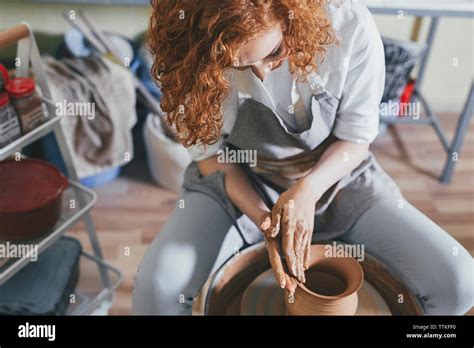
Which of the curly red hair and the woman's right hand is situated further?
the woman's right hand

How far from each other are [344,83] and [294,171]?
0.58 ft

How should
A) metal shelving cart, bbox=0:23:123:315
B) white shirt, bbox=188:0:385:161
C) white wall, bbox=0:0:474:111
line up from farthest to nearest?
white wall, bbox=0:0:474:111
metal shelving cart, bbox=0:23:123:315
white shirt, bbox=188:0:385:161

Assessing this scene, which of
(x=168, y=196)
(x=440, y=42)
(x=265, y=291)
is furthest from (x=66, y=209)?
(x=440, y=42)

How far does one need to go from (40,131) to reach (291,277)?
0.54 metres

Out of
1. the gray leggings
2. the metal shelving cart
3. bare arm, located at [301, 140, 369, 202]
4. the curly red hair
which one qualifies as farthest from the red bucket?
bare arm, located at [301, 140, 369, 202]

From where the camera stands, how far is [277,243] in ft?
2.90

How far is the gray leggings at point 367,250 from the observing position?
0.90 meters

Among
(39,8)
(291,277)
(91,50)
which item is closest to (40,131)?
(39,8)

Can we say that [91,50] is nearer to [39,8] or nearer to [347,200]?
[39,8]

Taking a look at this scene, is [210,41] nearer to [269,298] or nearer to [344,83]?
[344,83]

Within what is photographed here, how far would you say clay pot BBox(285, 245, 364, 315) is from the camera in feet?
2.76

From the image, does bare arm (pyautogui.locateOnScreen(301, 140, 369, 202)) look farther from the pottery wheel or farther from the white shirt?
the pottery wheel

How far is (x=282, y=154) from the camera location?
946 millimetres
